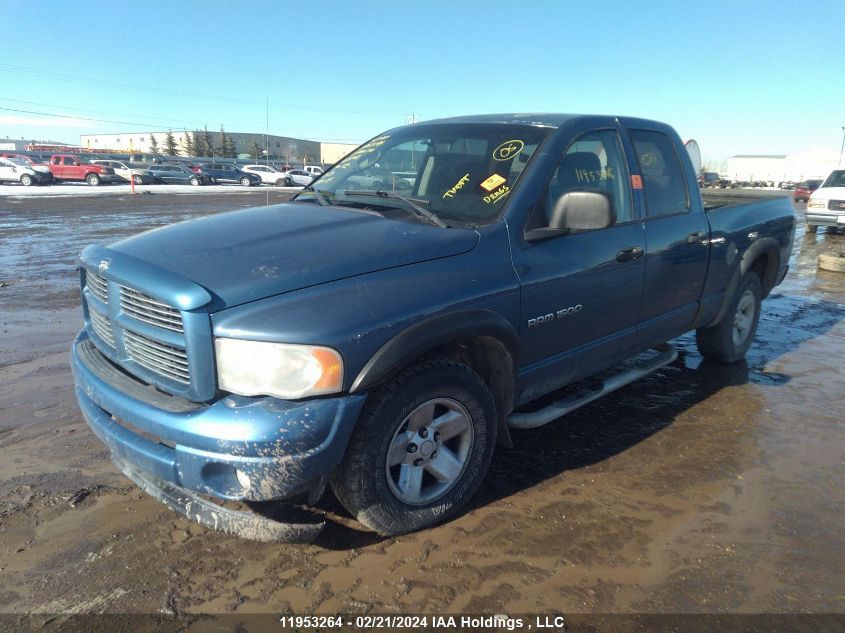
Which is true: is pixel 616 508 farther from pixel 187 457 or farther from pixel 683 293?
pixel 187 457

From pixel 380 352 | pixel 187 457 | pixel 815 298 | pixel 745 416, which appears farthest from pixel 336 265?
→ pixel 815 298

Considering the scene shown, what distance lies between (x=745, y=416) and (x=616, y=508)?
1751 mm

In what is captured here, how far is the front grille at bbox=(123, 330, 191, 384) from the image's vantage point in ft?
7.27

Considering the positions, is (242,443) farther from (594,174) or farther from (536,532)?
(594,174)

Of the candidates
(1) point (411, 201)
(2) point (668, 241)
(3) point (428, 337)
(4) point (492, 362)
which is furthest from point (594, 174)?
(3) point (428, 337)

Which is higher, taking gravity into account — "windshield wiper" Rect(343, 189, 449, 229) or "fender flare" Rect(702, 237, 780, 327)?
"windshield wiper" Rect(343, 189, 449, 229)

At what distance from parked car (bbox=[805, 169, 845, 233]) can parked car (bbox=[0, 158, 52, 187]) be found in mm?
34003

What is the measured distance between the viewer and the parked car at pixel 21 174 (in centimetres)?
2981

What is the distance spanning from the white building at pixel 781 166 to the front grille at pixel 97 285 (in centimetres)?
9434

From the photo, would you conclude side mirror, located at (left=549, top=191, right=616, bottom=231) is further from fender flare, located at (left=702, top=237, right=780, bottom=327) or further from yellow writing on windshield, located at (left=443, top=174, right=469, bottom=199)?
fender flare, located at (left=702, top=237, right=780, bottom=327)

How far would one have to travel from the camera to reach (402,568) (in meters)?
2.44

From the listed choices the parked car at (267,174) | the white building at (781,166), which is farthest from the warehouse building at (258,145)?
the white building at (781,166)

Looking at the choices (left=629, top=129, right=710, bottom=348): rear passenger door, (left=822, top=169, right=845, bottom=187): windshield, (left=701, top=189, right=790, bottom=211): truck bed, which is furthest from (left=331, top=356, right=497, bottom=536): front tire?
(left=822, top=169, right=845, bottom=187): windshield

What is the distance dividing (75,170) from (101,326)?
115 feet
